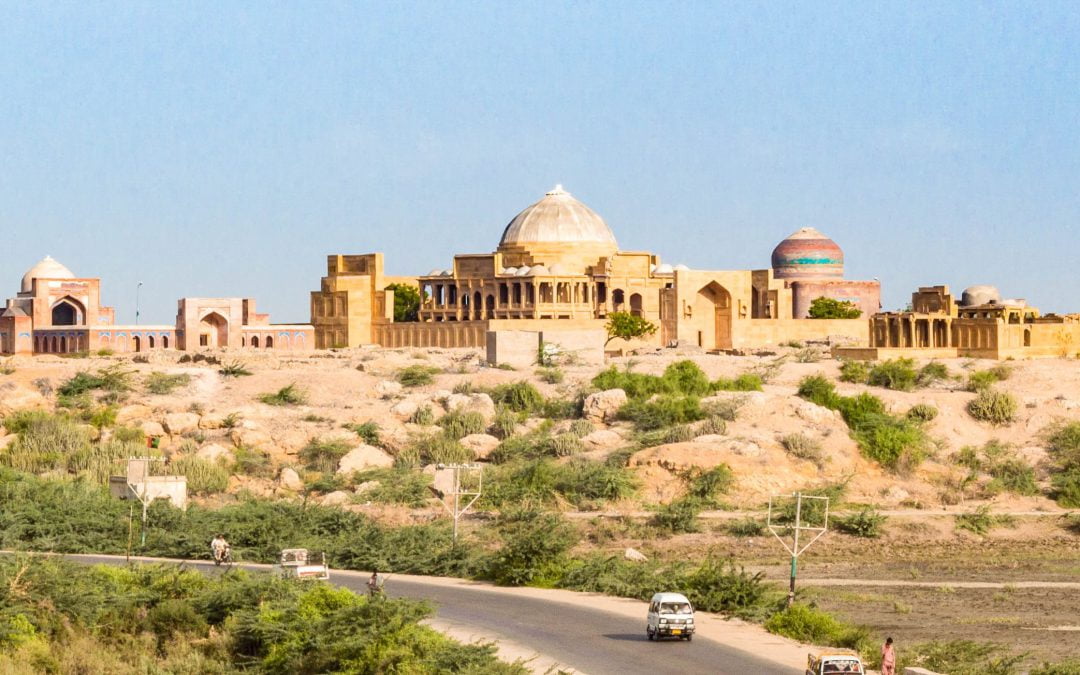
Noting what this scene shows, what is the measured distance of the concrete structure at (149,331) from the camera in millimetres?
83500

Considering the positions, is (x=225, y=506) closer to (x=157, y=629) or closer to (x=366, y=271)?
(x=157, y=629)

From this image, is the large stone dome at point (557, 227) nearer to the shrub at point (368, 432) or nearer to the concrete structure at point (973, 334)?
the concrete structure at point (973, 334)

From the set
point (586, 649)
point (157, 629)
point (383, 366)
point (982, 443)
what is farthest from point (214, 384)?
point (586, 649)

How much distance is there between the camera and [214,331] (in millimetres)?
85312

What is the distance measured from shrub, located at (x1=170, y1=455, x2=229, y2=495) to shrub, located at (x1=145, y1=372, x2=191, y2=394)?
27.4 feet

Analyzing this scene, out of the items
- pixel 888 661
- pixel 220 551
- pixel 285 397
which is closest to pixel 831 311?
pixel 285 397

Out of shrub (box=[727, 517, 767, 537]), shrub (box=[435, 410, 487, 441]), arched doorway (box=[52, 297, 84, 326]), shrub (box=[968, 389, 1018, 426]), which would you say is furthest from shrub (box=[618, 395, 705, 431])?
arched doorway (box=[52, 297, 84, 326])

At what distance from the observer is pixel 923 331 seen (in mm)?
69625

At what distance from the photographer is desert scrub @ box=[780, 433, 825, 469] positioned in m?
45.2

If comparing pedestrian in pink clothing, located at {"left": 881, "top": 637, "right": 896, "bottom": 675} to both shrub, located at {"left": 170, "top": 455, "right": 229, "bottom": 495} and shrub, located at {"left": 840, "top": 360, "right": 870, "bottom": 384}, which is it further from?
shrub, located at {"left": 840, "top": 360, "right": 870, "bottom": 384}

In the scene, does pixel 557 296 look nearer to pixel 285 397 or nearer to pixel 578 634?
pixel 285 397

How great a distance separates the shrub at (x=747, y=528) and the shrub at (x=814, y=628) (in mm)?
11145

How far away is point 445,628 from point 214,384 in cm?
2991

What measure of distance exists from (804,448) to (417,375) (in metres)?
14.5
